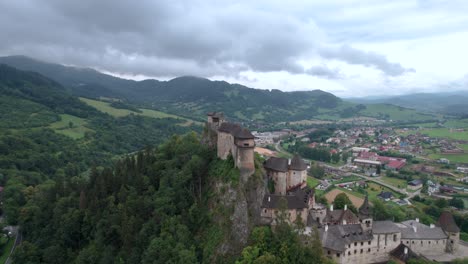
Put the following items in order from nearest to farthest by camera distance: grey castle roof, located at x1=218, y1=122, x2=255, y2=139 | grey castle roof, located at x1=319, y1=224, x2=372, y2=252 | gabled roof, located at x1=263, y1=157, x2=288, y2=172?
grey castle roof, located at x1=319, y1=224, x2=372, y2=252 → grey castle roof, located at x1=218, y1=122, x2=255, y2=139 → gabled roof, located at x1=263, y1=157, x2=288, y2=172

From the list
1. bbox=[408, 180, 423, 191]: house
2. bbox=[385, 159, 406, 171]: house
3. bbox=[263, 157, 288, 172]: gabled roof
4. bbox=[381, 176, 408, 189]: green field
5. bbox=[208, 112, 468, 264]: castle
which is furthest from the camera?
bbox=[385, 159, 406, 171]: house

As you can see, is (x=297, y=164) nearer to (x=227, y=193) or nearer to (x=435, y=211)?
(x=227, y=193)

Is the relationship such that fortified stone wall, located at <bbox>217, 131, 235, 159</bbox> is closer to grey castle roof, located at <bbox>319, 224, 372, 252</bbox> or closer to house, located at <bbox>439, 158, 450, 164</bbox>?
grey castle roof, located at <bbox>319, 224, 372, 252</bbox>

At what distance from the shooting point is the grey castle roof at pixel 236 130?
59.3 metres

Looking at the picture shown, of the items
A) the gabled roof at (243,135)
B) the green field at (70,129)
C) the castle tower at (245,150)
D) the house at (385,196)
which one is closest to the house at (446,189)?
the house at (385,196)

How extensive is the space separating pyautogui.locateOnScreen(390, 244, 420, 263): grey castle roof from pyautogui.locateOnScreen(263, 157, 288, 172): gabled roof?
2470 centimetres

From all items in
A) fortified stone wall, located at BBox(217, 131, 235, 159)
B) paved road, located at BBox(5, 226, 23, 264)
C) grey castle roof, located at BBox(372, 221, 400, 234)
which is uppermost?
fortified stone wall, located at BBox(217, 131, 235, 159)

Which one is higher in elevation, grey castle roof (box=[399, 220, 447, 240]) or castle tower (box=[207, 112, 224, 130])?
castle tower (box=[207, 112, 224, 130])

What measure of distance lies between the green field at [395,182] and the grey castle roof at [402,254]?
81.0 meters

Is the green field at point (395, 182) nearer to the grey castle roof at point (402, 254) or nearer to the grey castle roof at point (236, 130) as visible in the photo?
the grey castle roof at point (402, 254)

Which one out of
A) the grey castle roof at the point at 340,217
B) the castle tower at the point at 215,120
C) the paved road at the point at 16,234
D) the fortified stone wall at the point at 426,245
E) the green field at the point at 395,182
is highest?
the castle tower at the point at 215,120

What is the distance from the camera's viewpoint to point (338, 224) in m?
59.8

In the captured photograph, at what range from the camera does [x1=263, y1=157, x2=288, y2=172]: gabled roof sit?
64.6 metres

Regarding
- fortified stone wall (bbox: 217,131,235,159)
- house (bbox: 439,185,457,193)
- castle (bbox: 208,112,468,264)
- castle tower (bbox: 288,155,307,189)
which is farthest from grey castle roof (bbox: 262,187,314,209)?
house (bbox: 439,185,457,193)
